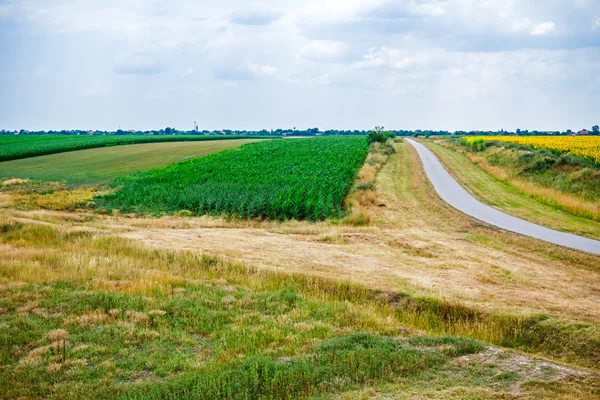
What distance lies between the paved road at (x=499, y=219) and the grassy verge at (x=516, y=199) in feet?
1.87

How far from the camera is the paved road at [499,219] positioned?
18.1 m

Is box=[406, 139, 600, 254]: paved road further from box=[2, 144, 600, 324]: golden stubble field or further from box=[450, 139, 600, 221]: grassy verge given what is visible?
box=[450, 139, 600, 221]: grassy verge

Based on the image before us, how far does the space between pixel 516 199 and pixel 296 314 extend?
805 inches

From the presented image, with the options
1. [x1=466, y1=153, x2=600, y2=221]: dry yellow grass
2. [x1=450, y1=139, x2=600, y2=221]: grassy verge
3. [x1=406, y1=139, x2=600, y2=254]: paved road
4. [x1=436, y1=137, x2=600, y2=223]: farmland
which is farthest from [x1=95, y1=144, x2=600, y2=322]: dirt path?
[x1=450, y1=139, x2=600, y2=221]: grassy verge

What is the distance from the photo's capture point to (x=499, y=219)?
22359 mm

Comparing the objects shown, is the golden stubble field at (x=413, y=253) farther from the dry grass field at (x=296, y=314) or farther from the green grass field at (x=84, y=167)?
the green grass field at (x=84, y=167)

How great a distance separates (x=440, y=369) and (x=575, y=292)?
721cm

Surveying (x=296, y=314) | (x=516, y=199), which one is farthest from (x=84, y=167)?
(x=296, y=314)

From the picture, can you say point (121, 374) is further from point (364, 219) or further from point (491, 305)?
point (364, 219)

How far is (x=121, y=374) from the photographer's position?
8164 mm

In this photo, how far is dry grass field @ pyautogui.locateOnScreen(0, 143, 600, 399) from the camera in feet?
25.2

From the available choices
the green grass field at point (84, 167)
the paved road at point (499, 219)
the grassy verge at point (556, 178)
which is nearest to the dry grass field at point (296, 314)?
the paved road at point (499, 219)

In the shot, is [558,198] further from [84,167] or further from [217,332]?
[84,167]

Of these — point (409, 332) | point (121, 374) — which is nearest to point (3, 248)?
point (121, 374)
